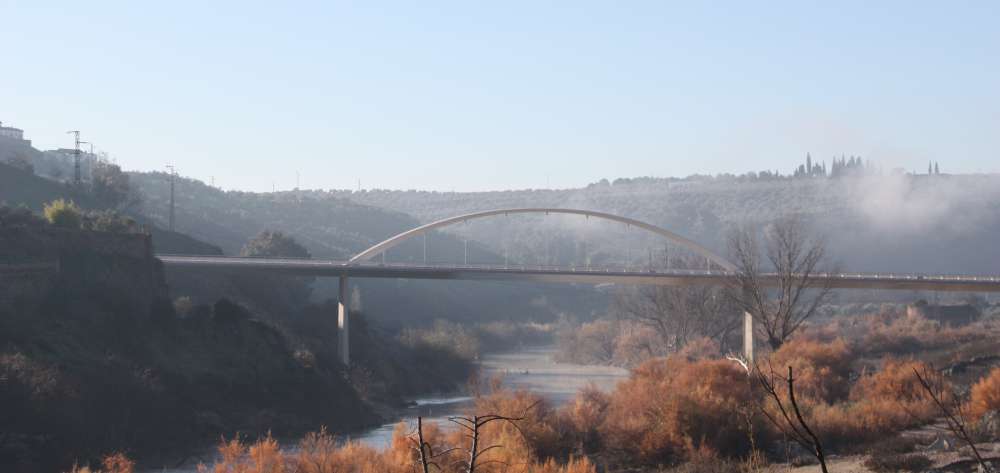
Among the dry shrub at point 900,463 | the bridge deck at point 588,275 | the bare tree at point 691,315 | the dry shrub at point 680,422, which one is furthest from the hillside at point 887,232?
the dry shrub at point 900,463

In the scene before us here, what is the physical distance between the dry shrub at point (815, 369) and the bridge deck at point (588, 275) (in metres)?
11.5

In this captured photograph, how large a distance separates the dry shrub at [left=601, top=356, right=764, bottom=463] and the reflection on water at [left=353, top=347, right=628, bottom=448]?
11.4 m

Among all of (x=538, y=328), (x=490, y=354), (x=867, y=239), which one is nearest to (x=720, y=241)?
(x=867, y=239)

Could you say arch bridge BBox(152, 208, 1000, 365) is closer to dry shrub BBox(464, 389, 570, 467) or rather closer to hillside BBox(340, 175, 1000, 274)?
dry shrub BBox(464, 389, 570, 467)

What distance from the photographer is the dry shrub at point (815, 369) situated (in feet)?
129

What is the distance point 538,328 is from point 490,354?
14553mm

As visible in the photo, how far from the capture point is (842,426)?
100 ft

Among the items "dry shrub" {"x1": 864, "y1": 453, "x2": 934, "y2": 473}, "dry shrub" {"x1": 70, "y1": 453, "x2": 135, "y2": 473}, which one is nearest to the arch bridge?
"dry shrub" {"x1": 70, "y1": 453, "x2": 135, "y2": 473}

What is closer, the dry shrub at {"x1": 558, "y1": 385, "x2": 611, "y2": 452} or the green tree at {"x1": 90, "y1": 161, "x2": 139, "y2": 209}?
the dry shrub at {"x1": 558, "y1": 385, "x2": 611, "y2": 452}

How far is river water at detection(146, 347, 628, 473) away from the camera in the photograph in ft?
150

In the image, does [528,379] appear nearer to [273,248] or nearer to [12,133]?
[273,248]

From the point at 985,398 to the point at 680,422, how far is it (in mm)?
8842

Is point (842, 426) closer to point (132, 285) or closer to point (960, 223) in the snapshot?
point (132, 285)

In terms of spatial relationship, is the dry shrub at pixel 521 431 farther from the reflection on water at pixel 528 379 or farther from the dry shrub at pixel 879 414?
the reflection on water at pixel 528 379
